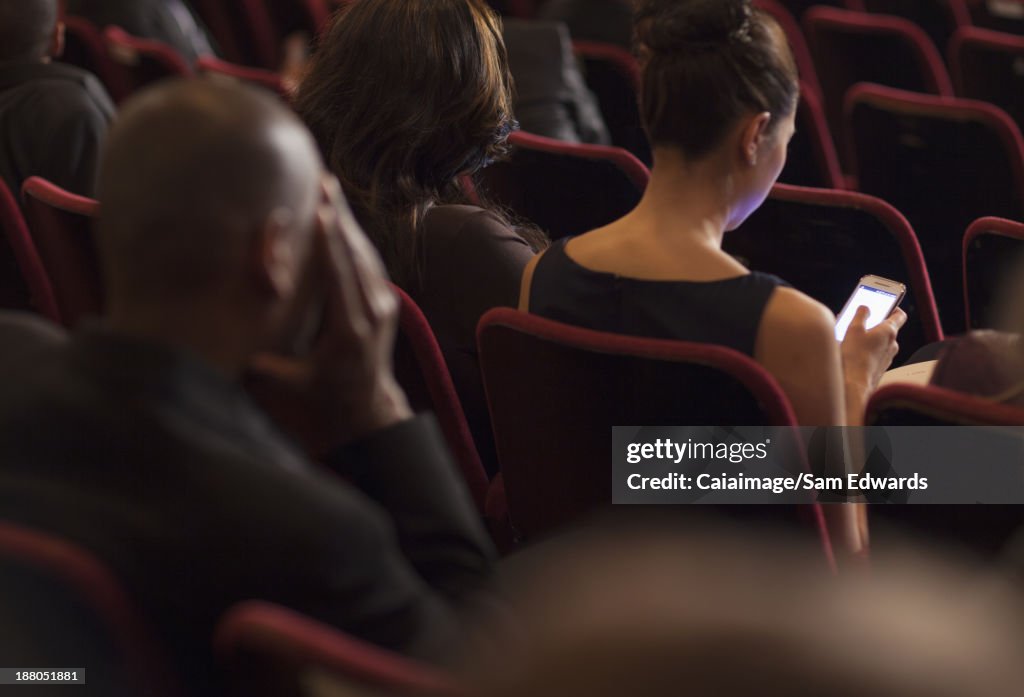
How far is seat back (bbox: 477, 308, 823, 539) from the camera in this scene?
1471 mm

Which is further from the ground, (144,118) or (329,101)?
(144,118)

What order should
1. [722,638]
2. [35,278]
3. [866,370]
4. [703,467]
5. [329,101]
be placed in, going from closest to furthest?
[722,638], [703,467], [866,370], [329,101], [35,278]

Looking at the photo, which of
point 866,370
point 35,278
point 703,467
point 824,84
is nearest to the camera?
point 703,467

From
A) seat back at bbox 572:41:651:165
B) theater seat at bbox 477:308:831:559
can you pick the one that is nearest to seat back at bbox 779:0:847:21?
seat back at bbox 572:41:651:165

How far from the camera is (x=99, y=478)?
3.45 feet

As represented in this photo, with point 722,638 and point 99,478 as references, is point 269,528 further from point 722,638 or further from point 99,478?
point 722,638

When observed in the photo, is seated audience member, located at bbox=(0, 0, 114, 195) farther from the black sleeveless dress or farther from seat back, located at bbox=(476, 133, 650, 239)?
the black sleeveless dress

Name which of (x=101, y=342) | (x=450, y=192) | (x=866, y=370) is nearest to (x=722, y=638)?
(x=101, y=342)

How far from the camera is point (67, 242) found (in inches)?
87.7

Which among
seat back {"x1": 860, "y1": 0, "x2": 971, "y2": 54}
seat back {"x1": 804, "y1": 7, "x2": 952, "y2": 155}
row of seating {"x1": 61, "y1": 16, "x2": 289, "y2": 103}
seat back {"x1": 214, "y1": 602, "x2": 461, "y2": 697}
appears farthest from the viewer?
seat back {"x1": 860, "y1": 0, "x2": 971, "y2": 54}

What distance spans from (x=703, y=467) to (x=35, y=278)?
132 cm

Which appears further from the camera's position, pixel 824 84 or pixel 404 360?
pixel 824 84

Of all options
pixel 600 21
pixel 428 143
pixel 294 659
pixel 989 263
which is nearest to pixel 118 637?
pixel 294 659

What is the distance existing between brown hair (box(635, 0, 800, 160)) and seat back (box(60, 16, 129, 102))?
2514 mm
